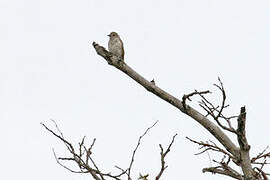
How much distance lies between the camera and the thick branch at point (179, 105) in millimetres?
3533

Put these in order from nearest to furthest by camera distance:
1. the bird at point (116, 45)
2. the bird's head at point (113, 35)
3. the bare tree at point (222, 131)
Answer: the bare tree at point (222, 131) → the bird at point (116, 45) → the bird's head at point (113, 35)

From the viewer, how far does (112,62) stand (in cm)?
451

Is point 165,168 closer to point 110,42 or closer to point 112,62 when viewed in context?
point 112,62

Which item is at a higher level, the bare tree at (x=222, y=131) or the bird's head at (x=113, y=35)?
the bird's head at (x=113, y=35)

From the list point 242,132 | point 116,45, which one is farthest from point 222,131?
point 116,45

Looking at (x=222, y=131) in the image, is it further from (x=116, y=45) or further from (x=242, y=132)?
(x=116, y=45)

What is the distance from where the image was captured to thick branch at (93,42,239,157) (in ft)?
11.6

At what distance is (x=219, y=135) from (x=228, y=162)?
22cm

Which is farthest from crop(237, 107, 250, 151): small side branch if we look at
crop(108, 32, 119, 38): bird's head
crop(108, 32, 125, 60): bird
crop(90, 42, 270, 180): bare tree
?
crop(108, 32, 119, 38): bird's head

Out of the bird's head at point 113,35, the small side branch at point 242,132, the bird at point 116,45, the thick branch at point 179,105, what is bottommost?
the small side branch at point 242,132

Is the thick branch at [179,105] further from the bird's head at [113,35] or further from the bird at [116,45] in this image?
the bird's head at [113,35]

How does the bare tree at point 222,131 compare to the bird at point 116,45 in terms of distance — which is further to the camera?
the bird at point 116,45

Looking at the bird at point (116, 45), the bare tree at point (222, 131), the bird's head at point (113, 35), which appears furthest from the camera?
the bird's head at point (113, 35)

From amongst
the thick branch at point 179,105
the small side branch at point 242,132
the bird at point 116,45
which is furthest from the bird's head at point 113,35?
the small side branch at point 242,132
